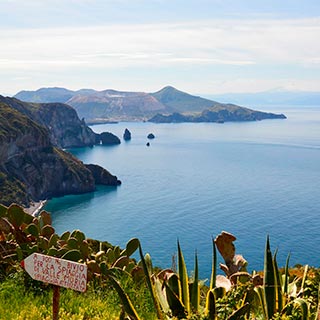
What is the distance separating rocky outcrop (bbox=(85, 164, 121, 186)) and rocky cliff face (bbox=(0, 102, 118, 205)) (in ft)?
1.12

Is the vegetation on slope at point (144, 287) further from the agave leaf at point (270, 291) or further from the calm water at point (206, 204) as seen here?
the calm water at point (206, 204)

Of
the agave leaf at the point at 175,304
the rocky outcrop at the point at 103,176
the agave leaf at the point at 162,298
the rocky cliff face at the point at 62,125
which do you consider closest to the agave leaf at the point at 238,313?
the agave leaf at the point at 175,304

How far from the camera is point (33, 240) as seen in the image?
9914 mm

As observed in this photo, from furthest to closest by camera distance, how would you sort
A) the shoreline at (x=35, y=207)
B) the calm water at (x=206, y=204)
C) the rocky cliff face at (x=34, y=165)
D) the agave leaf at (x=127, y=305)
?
the rocky cliff face at (x=34, y=165), the shoreline at (x=35, y=207), the calm water at (x=206, y=204), the agave leaf at (x=127, y=305)

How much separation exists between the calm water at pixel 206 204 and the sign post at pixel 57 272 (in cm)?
4760

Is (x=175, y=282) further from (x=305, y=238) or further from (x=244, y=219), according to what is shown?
(x=244, y=219)

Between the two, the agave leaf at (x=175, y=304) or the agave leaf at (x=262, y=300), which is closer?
the agave leaf at (x=262, y=300)

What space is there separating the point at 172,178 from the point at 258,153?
47.3 m

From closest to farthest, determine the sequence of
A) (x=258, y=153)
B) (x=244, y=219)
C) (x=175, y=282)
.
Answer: (x=175, y=282) < (x=244, y=219) < (x=258, y=153)

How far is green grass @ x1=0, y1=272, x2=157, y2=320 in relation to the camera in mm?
6945

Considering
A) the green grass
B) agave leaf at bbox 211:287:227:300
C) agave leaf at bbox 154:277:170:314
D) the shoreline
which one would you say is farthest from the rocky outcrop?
agave leaf at bbox 211:287:227:300

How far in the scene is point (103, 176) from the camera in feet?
379

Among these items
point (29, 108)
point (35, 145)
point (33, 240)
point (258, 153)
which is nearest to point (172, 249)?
point (33, 240)

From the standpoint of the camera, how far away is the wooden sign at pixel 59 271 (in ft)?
19.1
